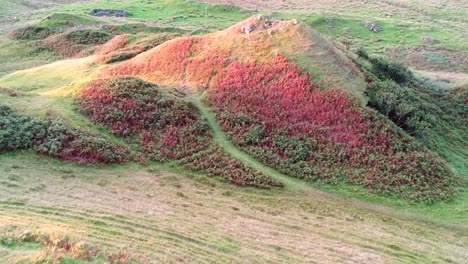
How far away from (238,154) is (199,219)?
9.06 m

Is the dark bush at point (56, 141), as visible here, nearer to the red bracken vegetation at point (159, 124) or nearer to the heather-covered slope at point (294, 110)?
the red bracken vegetation at point (159, 124)

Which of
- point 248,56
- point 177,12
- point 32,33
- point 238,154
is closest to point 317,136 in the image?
point 238,154

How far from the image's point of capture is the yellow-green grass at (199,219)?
878 inches

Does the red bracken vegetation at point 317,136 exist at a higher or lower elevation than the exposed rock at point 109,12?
lower

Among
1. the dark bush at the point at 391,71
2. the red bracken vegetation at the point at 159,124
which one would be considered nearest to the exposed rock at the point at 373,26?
the dark bush at the point at 391,71

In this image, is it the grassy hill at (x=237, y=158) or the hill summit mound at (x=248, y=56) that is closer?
the grassy hill at (x=237, y=158)

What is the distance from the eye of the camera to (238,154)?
112 ft

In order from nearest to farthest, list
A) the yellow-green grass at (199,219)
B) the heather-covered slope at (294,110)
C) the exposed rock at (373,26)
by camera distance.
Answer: the yellow-green grass at (199,219) < the heather-covered slope at (294,110) < the exposed rock at (373,26)

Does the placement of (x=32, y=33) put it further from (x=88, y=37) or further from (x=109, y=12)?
(x=109, y=12)

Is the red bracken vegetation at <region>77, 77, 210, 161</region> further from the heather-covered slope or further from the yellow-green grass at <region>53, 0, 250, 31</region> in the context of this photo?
the yellow-green grass at <region>53, 0, 250, 31</region>

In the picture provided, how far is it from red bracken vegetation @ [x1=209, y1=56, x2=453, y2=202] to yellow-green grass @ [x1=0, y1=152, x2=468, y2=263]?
3.08 metres

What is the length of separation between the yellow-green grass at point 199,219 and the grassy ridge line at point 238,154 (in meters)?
1.21

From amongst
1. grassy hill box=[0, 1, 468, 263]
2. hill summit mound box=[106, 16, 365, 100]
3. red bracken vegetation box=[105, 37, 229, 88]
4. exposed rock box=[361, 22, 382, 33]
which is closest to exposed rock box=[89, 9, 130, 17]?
grassy hill box=[0, 1, 468, 263]

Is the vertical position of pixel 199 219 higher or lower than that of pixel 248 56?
lower
